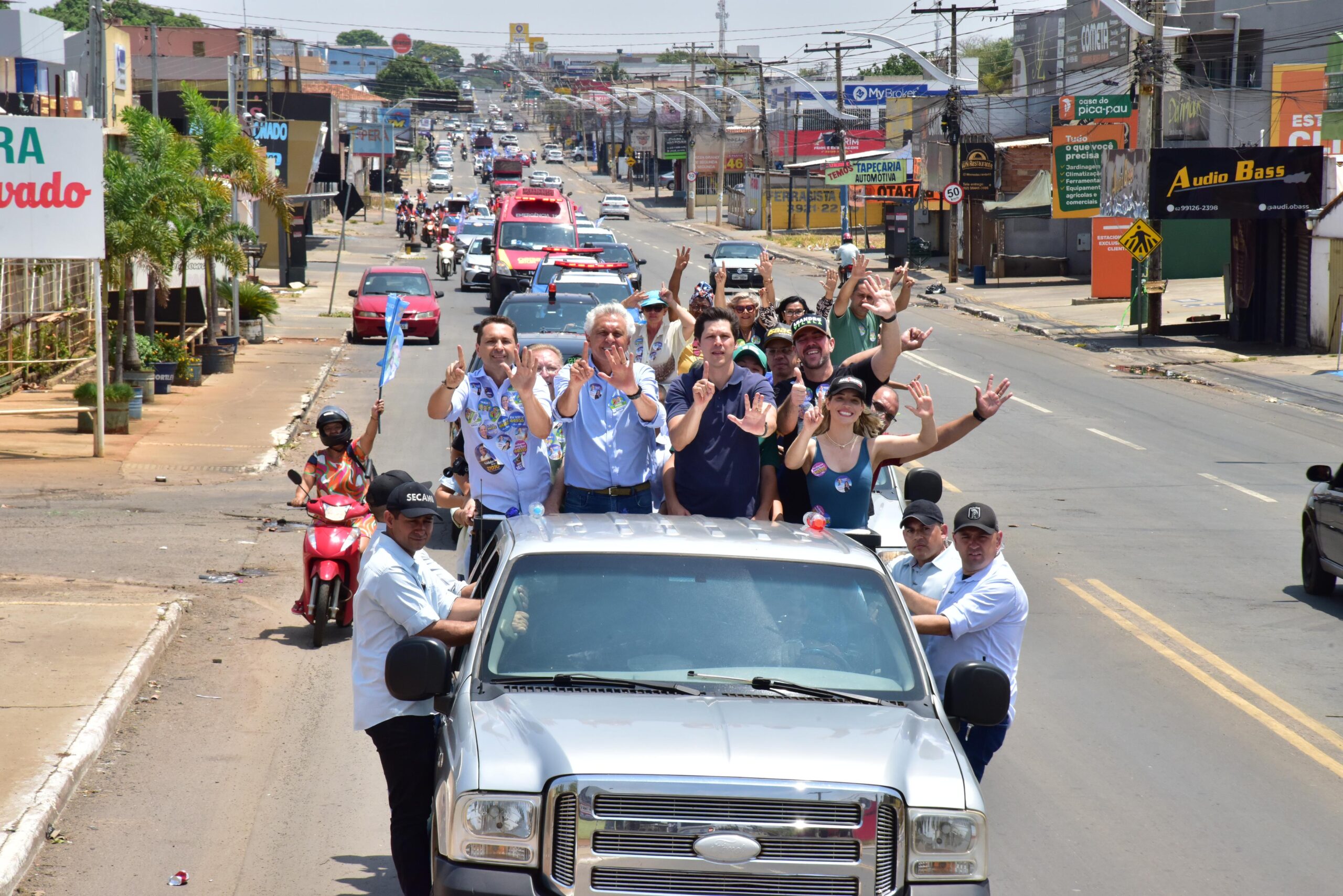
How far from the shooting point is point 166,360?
24.8 m

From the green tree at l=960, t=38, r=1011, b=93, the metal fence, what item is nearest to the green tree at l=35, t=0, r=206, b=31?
the green tree at l=960, t=38, r=1011, b=93

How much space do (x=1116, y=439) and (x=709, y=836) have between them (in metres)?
17.6

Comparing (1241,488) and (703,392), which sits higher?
(703,392)

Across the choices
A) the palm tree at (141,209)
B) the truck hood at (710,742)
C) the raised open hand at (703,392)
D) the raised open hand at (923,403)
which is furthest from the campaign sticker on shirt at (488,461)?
the palm tree at (141,209)

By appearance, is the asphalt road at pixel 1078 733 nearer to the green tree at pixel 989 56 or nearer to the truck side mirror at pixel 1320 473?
the truck side mirror at pixel 1320 473

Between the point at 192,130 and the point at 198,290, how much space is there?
15.8 ft

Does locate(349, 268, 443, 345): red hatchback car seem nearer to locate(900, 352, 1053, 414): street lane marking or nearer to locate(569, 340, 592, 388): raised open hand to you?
locate(900, 352, 1053, 414): street lane marking

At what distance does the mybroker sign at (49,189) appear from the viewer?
55.5 feet

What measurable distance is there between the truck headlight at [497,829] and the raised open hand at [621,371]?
2.97 m

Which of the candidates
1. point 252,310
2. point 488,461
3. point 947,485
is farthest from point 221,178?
point 488,461

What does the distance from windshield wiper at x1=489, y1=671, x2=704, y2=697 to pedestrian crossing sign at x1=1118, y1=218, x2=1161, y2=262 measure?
1193 inches

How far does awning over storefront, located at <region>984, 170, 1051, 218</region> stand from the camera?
49781 millimetres

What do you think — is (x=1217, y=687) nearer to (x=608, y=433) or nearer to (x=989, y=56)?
(x=608, y=433)

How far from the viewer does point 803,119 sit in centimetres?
12369
